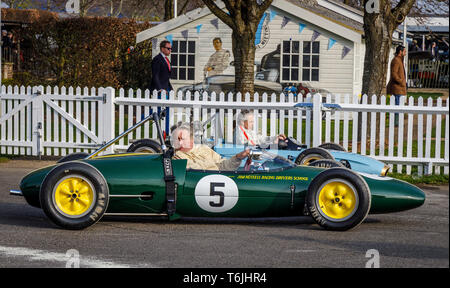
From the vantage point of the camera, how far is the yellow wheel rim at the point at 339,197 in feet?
24.8

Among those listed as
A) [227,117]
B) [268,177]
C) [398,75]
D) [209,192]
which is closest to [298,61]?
[398,75]

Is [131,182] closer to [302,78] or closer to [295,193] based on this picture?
[295,193]

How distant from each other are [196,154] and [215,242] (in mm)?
1459

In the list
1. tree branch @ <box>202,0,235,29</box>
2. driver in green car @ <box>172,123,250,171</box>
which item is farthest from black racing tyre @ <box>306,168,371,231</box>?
tree branch @ <box>202,0,235,29</box>

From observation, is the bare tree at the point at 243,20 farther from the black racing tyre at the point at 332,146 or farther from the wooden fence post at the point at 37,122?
the black racing tyre at the point at 332,146

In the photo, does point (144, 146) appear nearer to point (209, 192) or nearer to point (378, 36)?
point (209, 192)

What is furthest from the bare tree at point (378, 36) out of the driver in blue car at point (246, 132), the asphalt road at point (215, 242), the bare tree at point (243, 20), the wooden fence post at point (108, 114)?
the asphalt road at point (215, 242)

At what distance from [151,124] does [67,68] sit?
12670 millimetres

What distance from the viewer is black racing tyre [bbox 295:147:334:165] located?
10039mm

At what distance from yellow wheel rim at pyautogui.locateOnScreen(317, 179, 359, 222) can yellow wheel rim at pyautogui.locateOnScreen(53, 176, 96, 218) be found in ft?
7.28

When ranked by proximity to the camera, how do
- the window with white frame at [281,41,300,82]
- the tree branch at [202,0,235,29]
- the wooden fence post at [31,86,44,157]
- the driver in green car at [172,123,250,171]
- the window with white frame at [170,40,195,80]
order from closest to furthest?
1. the driver in green car at [172,123,250,171]
2. the wooden fence post at [31,86,44,157]
3. the tree branch at [202,0,235,29]
4. the window with white frame at [281,41,300,82]
5. the window with white frame at [170,40,195,80]

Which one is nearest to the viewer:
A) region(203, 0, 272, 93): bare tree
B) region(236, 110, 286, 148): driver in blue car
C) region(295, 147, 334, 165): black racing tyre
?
region(236, 110, 286, 148): driver in blue car

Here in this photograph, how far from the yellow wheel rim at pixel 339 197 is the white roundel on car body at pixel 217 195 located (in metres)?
0.83

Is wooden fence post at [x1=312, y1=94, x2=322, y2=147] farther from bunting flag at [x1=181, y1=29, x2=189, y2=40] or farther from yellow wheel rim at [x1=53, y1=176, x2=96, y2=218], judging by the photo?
bunting flag at [x1=181, y1=29, x2=189, y2=40]
